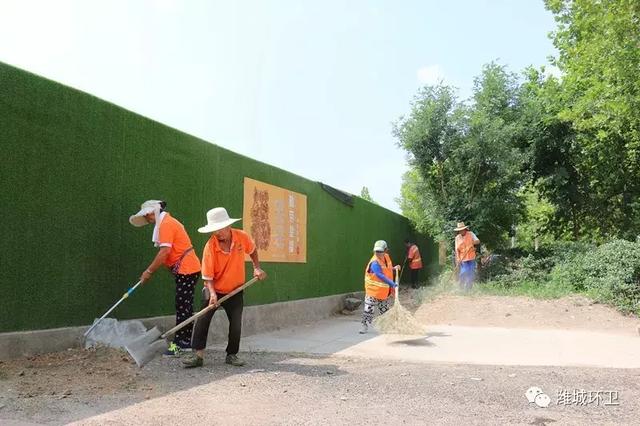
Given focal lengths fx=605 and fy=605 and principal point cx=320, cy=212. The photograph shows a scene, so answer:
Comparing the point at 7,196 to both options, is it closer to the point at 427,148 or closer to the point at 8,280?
the point at 8,280

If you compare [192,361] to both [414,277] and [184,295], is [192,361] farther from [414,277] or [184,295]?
[414,277]

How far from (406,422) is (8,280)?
3.91m

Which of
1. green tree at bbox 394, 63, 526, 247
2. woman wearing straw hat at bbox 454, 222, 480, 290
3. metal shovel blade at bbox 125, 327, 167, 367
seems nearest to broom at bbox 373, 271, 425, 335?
metal shovel blade at bbox 125, 327, 167, 367

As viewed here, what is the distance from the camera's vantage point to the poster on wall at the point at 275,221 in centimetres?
1027

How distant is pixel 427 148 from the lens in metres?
16.7

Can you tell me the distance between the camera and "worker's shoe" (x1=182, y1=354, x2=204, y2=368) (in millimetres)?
6375

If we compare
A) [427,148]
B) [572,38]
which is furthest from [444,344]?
[572,38]

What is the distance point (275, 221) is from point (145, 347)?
200 inches

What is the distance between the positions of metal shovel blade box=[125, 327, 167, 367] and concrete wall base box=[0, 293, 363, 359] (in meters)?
0.74

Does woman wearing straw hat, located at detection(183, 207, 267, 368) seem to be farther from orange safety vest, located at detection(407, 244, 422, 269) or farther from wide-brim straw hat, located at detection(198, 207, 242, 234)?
orange safety vest, located at detection(407, 244, 422, 269)

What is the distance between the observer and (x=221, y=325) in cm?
888

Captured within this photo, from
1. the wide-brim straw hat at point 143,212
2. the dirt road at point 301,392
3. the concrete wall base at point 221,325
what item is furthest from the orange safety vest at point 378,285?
the wide-brim straw hat at point 143,212

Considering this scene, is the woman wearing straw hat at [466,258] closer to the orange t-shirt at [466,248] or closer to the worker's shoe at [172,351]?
the orange t-shirt at [466,248]

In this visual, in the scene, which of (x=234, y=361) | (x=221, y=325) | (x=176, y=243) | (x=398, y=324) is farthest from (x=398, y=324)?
(x=176, y=243)
